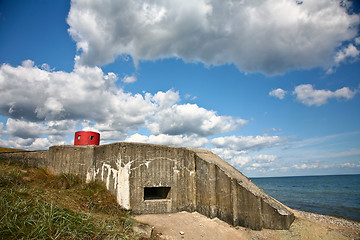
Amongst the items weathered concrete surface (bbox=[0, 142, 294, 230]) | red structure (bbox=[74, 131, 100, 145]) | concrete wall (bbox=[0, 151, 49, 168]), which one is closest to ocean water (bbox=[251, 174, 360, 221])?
weathered concrete surface (bbox=[0, 142, 294, 230])

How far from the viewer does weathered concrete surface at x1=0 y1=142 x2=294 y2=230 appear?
19.1 ft

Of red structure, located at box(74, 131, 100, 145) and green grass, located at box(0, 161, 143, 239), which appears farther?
red structure, located at box(74, 131, 100, 145)

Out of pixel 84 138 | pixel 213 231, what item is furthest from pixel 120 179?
pixel 213 231

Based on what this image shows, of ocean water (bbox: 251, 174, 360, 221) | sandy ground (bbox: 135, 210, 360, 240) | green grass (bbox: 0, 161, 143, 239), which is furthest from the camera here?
ocean water (bbox: 251, 174, 360, 221)

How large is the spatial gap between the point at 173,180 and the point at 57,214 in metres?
3.87

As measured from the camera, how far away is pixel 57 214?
3.89m

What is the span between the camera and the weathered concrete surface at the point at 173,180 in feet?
19.1

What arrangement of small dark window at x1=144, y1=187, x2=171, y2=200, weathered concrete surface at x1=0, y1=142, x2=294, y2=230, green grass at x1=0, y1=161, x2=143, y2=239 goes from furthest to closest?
small dark window at x1=144, y1=187, x2=171, y2=200, weathered concrete surface at x1=0, y1=142, x2=294, y2=230, green grass at x1=0, y1=161, x2=143, y2=239

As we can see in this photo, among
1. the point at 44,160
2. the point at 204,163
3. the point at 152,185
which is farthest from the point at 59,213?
the point at 44,160

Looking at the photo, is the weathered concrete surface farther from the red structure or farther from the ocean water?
the ocean water

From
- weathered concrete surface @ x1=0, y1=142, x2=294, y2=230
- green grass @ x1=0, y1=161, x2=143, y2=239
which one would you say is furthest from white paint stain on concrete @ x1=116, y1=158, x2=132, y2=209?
green grass @ x1=0, y1=161, x2=143, y2=239

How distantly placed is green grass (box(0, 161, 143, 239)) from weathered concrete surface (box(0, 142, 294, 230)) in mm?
751

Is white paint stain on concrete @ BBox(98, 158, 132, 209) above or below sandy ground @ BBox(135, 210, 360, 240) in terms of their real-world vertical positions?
above

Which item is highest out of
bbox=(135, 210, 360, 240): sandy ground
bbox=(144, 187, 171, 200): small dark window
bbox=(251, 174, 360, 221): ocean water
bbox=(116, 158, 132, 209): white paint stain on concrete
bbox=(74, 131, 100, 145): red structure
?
bbox=(74, 131, 100, 145): red structure
